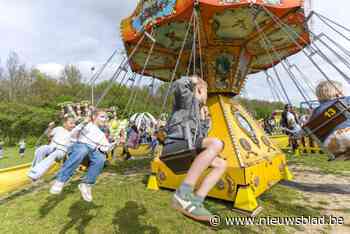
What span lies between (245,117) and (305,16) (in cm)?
247

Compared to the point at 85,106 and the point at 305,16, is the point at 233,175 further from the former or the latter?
the point at 305,16

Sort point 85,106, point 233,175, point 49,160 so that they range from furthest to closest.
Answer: point 233,175 → point 49,160 → point 85,106

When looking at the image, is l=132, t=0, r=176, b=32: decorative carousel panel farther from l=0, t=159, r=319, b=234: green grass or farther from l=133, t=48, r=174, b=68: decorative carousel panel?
l=0, t=159, r=319, b=234: green grass

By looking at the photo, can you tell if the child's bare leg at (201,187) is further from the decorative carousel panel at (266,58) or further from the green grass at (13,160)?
the green grass at (13,160)

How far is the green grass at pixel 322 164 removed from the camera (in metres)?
7.34

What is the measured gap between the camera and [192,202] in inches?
86.0

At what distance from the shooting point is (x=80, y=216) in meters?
4.16

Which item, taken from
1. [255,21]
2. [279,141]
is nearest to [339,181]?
[255,21]

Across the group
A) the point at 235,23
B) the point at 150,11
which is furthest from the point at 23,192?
the point at 235,23

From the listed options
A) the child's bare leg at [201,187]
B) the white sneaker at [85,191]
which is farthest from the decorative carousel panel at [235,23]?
the white sneaker at [85,191]

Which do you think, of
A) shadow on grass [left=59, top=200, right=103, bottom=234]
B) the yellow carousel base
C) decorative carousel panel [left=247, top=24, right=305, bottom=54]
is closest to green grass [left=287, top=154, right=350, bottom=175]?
the yellow carousel base

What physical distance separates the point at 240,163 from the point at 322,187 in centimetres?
273

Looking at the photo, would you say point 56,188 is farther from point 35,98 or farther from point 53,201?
point 35,98

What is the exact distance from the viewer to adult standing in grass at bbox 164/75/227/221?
2.21m
